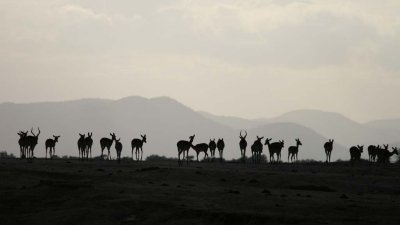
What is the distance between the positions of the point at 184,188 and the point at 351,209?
35.2 ft

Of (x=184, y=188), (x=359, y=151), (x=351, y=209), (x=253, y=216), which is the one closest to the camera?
(x=253, y=216)

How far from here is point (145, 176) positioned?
4278cm

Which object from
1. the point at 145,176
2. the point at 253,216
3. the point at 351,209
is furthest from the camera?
the point at 145,176

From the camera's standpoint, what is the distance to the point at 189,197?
32.9 metres

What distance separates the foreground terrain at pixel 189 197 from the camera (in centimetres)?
2736

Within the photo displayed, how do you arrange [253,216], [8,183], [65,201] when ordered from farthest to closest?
1. [8,183]
2. [65,201]
3. [253,216]

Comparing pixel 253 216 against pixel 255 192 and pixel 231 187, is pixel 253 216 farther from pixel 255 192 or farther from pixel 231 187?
pixel 231 187

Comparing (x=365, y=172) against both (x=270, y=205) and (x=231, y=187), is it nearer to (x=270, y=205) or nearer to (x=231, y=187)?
(x=231, y=187)

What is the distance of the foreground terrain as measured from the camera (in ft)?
89.8

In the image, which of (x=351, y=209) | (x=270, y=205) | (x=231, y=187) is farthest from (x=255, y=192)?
(x=351, y=209)

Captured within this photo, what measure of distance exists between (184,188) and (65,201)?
21.0ft

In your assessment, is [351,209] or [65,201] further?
[65,201]

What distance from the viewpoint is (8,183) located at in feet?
130

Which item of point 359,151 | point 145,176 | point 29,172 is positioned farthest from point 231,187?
point 359,151
